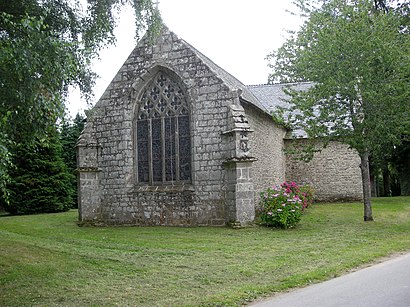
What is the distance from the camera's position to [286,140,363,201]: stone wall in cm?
2419

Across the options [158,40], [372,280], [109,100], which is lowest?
[372,280]

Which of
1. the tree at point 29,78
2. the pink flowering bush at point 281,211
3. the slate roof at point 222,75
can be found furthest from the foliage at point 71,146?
the tree at point 29,78

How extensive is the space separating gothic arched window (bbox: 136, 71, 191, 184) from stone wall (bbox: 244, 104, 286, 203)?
2634mm

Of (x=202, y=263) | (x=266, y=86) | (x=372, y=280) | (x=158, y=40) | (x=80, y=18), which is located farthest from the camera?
(x=266, y=86)

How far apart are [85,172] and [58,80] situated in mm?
9926

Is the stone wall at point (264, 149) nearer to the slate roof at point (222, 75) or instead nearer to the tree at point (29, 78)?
the slate roof at point (222, 75)

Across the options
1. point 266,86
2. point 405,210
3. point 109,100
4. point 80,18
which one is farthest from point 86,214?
point 266,86

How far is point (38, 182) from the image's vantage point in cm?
2441

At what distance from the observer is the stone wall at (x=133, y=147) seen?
51.3 ft

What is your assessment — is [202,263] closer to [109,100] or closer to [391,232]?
[391,232]

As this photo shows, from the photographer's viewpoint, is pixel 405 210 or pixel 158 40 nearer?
pixel 158 40

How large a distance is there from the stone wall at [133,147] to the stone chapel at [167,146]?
0.04 m

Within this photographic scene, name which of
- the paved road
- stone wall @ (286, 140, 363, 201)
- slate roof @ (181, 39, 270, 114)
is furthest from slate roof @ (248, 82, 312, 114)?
the paved road

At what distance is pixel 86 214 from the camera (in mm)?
16938
